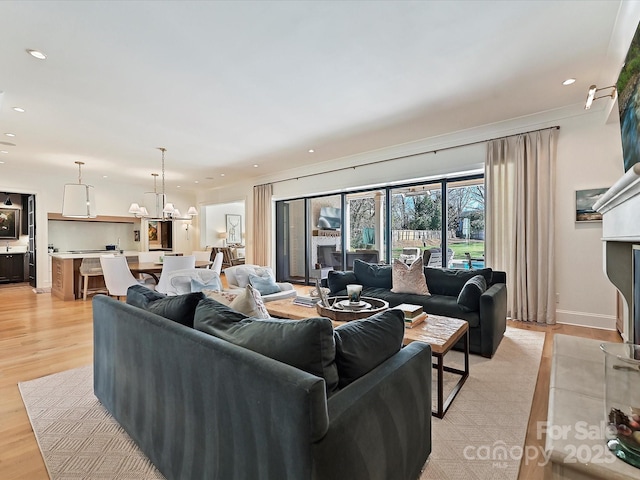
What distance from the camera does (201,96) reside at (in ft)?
11.3

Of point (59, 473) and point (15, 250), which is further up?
point (15, 250)

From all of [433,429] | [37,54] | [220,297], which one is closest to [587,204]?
[433,429]

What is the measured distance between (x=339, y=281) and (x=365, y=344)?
10.3ft

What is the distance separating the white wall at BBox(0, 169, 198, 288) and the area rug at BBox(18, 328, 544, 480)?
6.05m

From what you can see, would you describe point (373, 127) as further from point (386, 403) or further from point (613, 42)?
point (386, 403)

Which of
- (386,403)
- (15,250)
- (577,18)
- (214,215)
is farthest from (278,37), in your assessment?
(15,250)

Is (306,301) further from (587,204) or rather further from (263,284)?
(587,204)

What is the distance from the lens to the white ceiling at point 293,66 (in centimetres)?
223

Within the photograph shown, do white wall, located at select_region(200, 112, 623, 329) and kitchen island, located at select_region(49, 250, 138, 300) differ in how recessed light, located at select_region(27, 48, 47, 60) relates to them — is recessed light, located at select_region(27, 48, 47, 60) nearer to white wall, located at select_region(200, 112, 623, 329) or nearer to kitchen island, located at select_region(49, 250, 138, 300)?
kitchen island, located at select_region(49, 250, 138, 300)

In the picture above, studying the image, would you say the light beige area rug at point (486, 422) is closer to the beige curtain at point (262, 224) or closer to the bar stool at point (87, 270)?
the beige curtain at point (262, 224)

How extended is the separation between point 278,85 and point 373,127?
1740 mm

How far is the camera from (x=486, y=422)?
1975 millimetres

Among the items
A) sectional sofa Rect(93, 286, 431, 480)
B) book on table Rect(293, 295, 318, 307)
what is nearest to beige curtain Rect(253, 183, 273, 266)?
book on table Rect(293, 295, 318, 307)

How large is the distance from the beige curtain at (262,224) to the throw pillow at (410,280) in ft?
14.1
